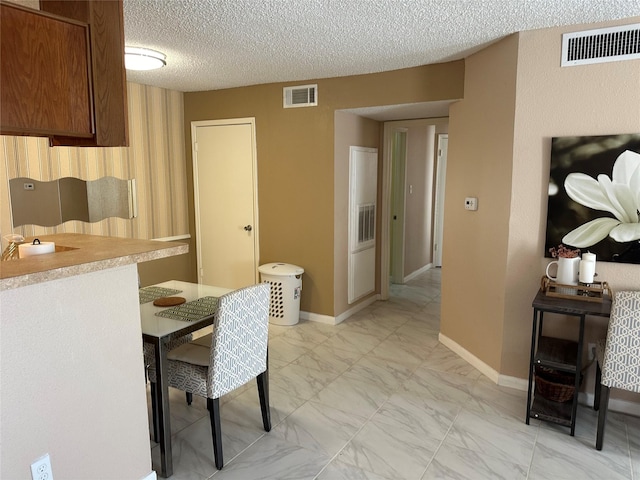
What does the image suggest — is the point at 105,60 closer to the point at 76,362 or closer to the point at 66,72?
the point at 66,72

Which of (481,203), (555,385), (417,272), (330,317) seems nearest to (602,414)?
(555,385)

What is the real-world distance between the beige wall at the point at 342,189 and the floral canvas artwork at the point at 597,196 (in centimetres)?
198

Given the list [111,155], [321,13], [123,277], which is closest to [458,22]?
[321,13]

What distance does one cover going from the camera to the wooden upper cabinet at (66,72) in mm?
1553

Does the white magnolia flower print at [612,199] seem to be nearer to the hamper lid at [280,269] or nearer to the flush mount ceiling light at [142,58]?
the hamper lid at [280,269]

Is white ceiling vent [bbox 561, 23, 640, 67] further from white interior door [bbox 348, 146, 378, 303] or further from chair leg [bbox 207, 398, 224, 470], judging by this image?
chair leg [bbox 207, 398, 224, 470]

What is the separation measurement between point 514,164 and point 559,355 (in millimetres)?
1250

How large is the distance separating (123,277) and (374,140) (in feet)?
11.7

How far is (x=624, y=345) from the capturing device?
233cm

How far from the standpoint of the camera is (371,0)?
2381 mm

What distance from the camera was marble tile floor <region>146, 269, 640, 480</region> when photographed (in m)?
2.32

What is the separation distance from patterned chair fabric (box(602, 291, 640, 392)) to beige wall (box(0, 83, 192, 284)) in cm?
401

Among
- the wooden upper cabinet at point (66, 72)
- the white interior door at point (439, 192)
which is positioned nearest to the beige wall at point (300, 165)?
the wooden upper cabinet at point (66, 72)

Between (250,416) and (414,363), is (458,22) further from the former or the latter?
(250,416)
